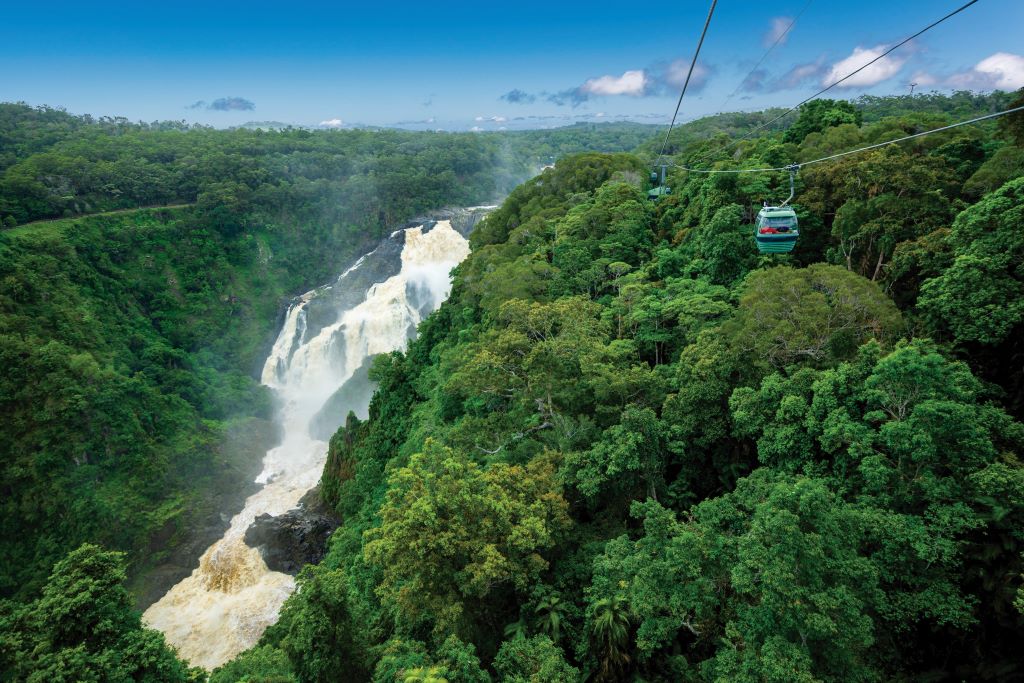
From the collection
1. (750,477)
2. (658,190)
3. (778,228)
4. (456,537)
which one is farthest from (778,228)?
(658,190)

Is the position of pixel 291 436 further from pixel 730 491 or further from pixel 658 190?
pixel 730 491

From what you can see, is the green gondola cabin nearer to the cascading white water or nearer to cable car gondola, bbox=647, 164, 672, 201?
cable car gondola, bbox=647, 164, 672, 201

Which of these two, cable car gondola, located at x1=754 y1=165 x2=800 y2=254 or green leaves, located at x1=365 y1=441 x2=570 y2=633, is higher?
cable car gondola, located at x1=754 y1=165 x2=800 y2=254

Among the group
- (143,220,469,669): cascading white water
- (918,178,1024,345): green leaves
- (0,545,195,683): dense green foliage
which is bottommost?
(143,220,469,669): cascading white water

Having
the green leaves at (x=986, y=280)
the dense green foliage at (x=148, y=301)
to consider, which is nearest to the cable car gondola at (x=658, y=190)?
the green leaves at (x=986, y=280)

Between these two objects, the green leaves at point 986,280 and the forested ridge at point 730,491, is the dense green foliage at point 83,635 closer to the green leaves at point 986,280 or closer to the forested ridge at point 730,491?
the forested ridge at point 730,491

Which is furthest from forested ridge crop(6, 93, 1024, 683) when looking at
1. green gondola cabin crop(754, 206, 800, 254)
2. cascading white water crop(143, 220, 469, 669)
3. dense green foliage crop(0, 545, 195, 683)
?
cascading white water crop(143, 220, 469, 669)

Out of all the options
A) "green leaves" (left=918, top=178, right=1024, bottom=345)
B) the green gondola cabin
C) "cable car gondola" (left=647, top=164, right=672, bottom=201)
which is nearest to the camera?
"green leaves" (left=918, top=178, right=1024, bottom=345)
